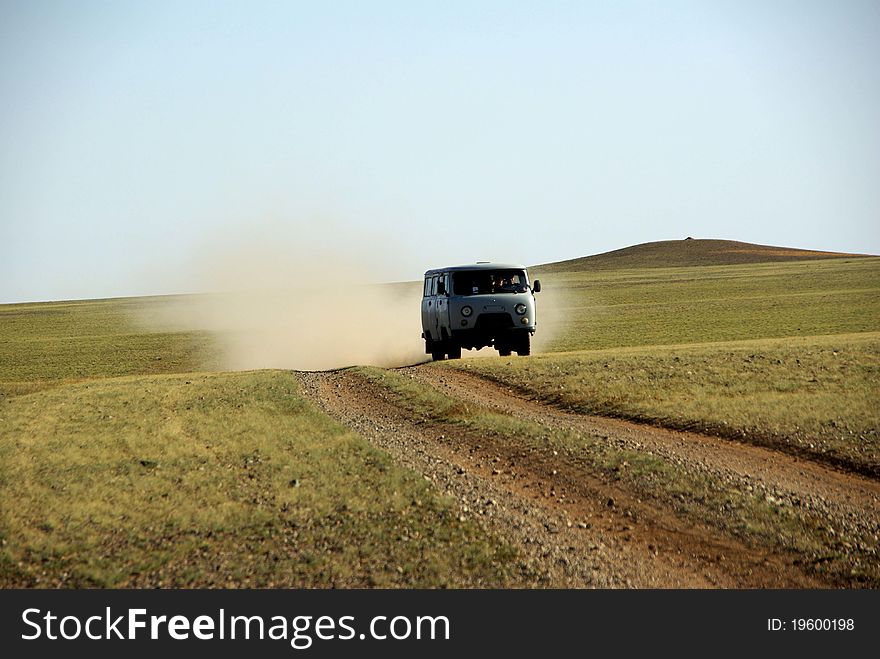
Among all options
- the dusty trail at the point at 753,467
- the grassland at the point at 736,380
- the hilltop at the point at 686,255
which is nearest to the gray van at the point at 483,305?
the grassland at the point at 736,380

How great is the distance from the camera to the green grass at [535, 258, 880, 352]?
50022 mm

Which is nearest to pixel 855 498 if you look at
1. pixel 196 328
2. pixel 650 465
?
pixel 650 465

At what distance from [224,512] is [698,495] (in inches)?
254

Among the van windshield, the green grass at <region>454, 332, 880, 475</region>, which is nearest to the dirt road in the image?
the green grass at <region>454, 332, 880, 475</region>

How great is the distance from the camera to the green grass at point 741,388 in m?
17.4

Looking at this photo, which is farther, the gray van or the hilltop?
the hilltop

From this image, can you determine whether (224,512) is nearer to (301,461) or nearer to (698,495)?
(301,461)

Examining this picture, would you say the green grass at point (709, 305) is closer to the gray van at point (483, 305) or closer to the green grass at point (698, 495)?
the gray van at point (483, 305)

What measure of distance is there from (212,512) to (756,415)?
35.5 ft

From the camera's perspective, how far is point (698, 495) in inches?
539

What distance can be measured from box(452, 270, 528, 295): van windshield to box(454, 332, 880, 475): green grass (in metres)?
2.42

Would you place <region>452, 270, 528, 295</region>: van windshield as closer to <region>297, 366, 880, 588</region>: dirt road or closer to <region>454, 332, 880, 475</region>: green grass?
<region>454, 332, 880, 475</region>: green grass

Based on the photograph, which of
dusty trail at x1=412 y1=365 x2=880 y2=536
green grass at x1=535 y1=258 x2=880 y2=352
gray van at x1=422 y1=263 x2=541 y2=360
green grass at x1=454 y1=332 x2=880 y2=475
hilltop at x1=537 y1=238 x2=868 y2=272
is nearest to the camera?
dusty trail at x1=412 y1=365 x2=880 y2=536

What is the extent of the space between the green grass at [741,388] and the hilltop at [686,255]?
123 metres
